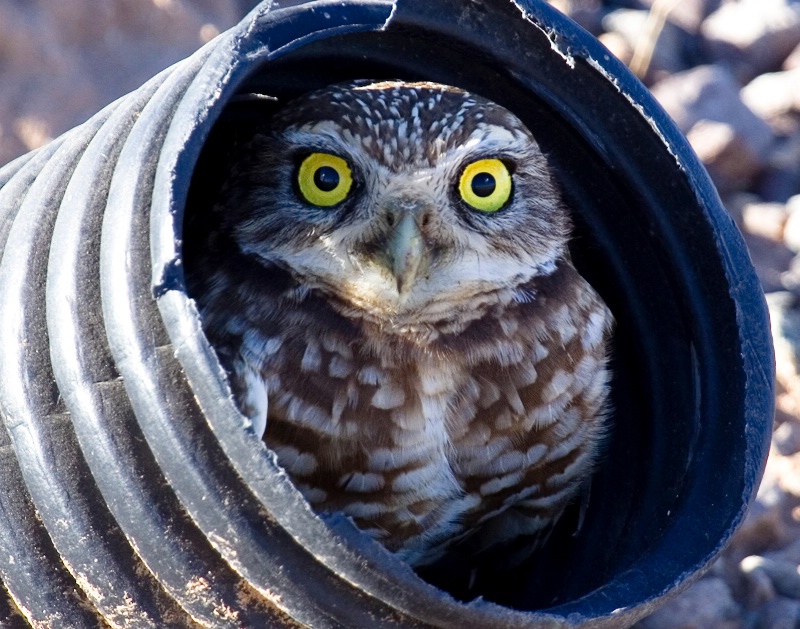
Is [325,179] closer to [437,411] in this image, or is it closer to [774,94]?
[437,411]

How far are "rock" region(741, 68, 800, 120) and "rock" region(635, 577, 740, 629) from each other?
277 cm

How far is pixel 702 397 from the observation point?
8.82 ft

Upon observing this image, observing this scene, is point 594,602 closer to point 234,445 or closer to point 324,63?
point 234,445

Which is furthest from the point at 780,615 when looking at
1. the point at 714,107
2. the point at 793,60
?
the point at 793,60

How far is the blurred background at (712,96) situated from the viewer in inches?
144

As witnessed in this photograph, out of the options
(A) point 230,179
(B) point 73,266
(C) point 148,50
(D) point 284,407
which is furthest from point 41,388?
(C) point 148,50

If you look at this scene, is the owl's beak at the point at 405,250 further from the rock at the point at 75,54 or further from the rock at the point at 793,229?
the rock at the point at 793,229

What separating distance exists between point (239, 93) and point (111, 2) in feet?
7.04

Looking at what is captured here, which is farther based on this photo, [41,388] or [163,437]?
[41,388]

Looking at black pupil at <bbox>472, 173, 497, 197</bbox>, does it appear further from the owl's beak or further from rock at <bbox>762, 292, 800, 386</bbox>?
rock at <bbox>762, 292, 800, 386</bbox>

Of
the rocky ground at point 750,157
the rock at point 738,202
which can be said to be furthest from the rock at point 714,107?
the rock at point 738,202

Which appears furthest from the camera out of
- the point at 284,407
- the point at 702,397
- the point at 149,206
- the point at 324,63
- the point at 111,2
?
the point at 111,2

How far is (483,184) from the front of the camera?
2.67 metres

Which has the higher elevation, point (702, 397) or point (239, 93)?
point (239, 93)
